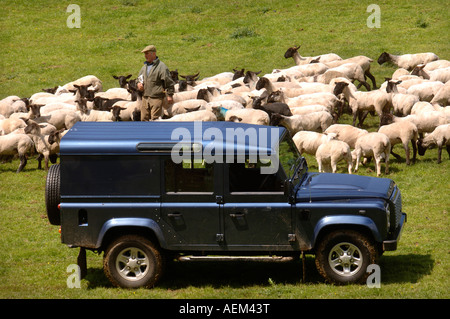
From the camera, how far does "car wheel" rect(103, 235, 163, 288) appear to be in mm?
9492

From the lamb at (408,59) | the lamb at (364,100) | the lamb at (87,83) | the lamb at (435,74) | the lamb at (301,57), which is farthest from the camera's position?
the lamb at (301,57)

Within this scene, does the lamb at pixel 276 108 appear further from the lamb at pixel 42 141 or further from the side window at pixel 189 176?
the side window at pixel 189 176

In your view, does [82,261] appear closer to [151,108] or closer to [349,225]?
[349,225]

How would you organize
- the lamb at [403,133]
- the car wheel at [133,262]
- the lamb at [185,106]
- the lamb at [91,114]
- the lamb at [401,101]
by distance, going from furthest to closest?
the lamb at [91,114], the lamb at [401,101], the lamb at [185,106], the lamb at [403,133], the car wheel at [133,262]

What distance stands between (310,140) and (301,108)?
111 inches

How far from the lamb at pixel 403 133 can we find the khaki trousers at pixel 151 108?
5.25 metres

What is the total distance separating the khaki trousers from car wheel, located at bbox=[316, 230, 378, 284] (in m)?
8.70

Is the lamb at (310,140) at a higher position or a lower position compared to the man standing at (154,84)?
lower

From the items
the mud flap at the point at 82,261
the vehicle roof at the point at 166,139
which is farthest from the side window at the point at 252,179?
the mud flap at the point at 82,261

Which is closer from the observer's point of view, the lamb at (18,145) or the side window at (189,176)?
the side window at (189,176)

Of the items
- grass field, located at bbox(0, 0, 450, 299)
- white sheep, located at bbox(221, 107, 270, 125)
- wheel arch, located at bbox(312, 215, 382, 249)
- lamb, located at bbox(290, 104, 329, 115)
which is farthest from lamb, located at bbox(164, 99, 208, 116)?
wheel arch, located at bbox(312, 215, 382, 249)

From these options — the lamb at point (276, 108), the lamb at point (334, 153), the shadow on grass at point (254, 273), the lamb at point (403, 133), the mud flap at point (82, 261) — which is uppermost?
the lamb at point (276, 108)

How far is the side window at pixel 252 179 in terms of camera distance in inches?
370

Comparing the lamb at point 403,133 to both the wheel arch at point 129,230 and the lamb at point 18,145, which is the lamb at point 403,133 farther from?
the wheel arch at point 129,230
